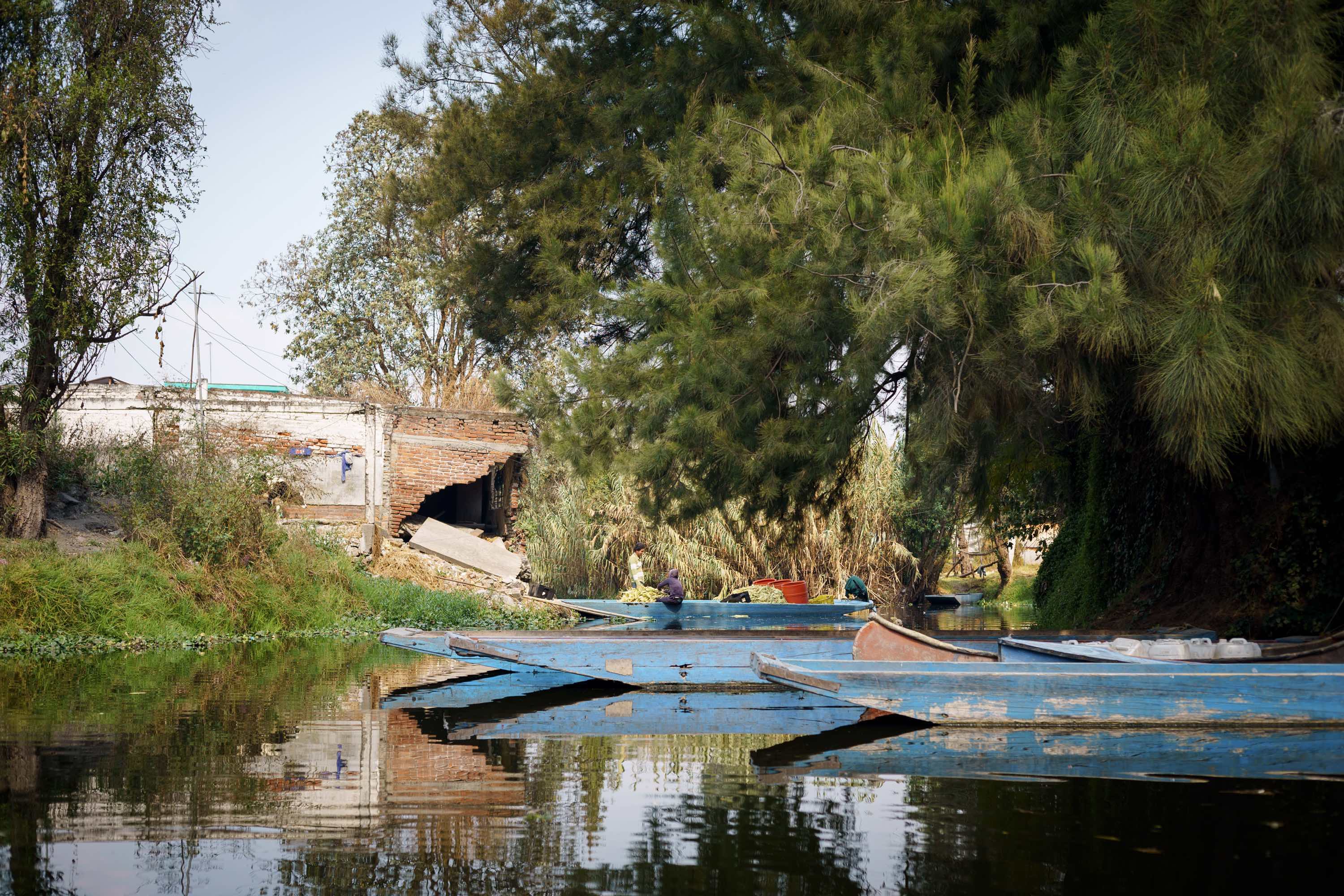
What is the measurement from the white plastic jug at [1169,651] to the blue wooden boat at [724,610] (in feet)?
28.8

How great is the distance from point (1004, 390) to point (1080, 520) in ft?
26.5

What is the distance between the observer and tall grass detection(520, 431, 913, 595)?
71.6 ft

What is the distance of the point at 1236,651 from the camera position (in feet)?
28.5

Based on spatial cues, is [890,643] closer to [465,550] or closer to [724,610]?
[724,610]

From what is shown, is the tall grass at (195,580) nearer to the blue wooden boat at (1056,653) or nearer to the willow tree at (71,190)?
the willow tree at (71,190)

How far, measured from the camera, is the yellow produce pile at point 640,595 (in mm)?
17625

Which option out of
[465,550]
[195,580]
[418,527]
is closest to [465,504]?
[418,527]

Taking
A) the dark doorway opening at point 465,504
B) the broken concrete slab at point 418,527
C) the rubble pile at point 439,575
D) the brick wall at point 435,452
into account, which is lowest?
the rubble pile at point 439,575

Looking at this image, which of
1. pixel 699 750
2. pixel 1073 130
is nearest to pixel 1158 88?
pixel 1073 130

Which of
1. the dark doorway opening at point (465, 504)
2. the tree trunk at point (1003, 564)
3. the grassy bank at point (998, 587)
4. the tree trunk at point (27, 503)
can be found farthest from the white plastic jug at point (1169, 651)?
the tree trunk at point (1003, 564)

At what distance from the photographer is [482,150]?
48.5 feet

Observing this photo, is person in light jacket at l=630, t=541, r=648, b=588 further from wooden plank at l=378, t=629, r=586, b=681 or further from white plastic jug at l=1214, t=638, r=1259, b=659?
white plastic jug at l=1214, t=638, r=1259, b=659

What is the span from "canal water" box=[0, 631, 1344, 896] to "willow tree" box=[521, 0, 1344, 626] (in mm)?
2937

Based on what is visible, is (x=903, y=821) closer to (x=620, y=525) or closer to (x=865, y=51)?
(x=865, y=51)
